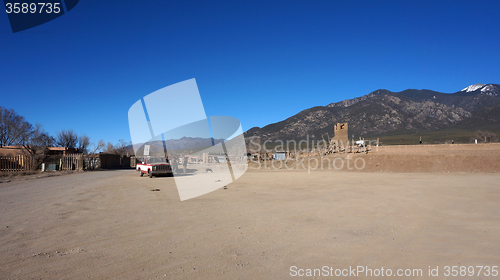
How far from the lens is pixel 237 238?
5156mm

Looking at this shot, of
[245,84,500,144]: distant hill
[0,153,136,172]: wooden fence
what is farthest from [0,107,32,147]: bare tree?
[245,84,500,144]: distant hill

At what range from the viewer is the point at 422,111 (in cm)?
15425

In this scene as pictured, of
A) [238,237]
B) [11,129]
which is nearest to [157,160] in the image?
[238,237]

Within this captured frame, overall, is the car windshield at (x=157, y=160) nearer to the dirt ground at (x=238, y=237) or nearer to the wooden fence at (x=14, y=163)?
the dirt ground at (x=238, y=237)

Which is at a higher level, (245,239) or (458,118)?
(458,118)

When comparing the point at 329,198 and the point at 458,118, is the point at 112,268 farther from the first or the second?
the point at 458,118

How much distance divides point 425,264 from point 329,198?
5.98 m

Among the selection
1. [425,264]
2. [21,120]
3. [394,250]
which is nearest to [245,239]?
[394,250]

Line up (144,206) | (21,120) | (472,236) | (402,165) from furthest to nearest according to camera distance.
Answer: (21,120)
(402,165)
(144,206)
(472,236)

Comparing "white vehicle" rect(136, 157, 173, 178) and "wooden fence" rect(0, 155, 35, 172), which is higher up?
"wooden fence" rect(0, 155, 35, 172)

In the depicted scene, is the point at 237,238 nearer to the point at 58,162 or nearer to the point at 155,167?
the point at 155,167

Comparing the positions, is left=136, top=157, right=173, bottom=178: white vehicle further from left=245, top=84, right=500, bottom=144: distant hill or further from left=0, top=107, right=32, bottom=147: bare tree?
left=245, top=84, right=500, bottom=144: distant hill

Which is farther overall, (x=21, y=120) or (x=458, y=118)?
(x=458, y=118)

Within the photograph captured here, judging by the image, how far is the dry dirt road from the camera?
12.5ft
